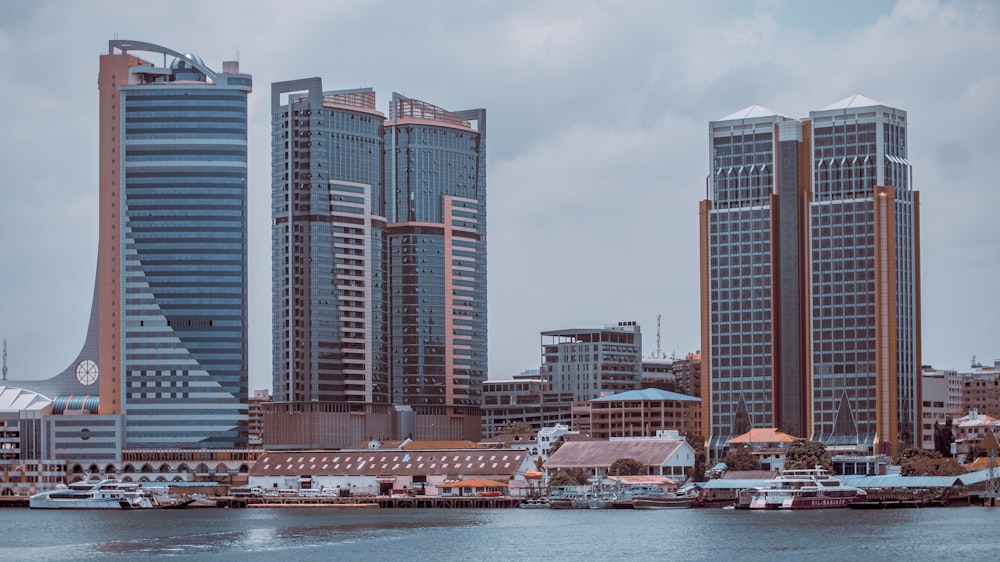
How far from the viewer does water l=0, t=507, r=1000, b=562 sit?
499ft

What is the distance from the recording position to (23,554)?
158125 millimetres

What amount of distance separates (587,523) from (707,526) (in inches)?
588

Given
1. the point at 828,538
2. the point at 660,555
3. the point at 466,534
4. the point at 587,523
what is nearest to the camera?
the point at 660,555

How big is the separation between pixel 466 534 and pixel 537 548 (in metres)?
19.8

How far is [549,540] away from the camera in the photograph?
16912cm

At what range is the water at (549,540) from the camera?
152125mm

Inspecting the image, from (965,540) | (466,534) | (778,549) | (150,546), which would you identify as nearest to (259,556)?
(150,546)

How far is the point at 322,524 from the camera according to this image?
654ft

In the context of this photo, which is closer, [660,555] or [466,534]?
[660,555]

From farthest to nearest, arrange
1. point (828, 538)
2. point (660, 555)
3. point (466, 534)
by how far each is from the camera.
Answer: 1. point (466, 534)
2. point (828, 538)
3. point (660, 555)

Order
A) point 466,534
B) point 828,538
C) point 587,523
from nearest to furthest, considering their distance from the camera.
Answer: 1. point 828,538
2. point 466,534
3. point 587,523

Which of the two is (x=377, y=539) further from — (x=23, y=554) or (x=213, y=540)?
(x=23, y=554)

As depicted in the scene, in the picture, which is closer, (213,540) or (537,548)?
(537,548)

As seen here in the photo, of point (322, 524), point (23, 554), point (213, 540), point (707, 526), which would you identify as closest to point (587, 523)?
point (707, 526)
